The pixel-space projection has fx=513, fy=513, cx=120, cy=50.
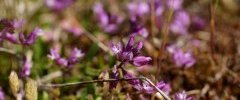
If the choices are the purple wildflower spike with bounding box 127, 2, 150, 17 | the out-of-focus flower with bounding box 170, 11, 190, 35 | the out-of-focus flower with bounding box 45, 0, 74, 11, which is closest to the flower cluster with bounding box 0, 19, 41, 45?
the purple wildflower spike with bounding box 127, 2, 150, 17

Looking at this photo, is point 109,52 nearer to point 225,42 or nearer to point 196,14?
point 225,42

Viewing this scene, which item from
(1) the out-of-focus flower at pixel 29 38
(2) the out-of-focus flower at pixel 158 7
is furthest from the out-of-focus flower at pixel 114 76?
(2) the out-of-focus flower at pixel 158 7

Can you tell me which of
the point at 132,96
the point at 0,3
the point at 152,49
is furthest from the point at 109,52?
the point at 0,3

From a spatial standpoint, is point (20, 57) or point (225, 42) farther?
point (225, 42)

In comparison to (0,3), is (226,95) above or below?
below

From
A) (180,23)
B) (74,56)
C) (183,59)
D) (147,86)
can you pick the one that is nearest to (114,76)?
(147,86)

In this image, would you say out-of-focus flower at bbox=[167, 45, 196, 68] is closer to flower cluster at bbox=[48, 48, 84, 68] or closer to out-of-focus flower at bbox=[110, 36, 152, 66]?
flower cluster at bbox=[48, 48, 84, 68]

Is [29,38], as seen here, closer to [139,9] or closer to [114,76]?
[114,76]

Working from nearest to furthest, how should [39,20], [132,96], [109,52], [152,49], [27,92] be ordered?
[27,92] → [132,96] → [109,52] → [152,49] → [39,20]
